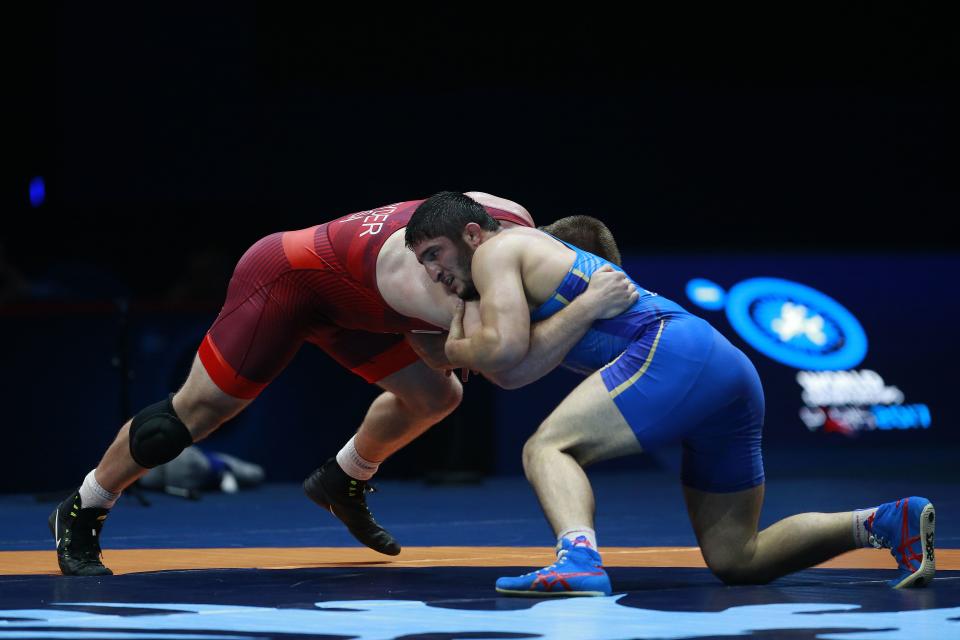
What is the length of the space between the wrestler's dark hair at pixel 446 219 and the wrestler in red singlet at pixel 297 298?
53cm

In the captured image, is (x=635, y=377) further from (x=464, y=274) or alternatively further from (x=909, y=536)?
(x=909, y=536)

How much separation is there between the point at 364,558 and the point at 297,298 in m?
0.83

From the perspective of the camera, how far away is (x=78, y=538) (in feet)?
15.1

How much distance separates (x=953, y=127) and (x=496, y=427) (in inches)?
129

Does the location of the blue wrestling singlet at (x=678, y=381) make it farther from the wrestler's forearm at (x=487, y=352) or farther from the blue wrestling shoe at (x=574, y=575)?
the blue wrestling shoe at (x=574, y=575)

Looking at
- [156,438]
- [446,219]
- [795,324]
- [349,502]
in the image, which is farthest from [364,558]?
[795,324]

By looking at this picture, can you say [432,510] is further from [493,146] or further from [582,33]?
[582,33]

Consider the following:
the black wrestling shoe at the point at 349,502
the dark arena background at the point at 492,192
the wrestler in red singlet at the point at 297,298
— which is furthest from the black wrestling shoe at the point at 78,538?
the dark arena background at the point at 492,192

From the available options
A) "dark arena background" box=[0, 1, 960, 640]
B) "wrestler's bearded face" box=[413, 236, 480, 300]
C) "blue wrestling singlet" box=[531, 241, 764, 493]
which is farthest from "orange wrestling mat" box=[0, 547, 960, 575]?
"dark arena background" box=[0, 1, 960, 640]

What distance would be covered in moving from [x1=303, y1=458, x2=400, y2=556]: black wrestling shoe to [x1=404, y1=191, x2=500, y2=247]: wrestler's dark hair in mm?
1227

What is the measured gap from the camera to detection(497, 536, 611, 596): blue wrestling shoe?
3.65 meters

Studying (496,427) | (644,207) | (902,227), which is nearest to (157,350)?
(496,427)

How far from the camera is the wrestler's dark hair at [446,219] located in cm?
399

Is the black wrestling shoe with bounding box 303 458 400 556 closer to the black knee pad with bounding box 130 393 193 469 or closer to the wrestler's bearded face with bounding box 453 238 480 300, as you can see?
the black knee pad with bounding box 130 393 193 469
